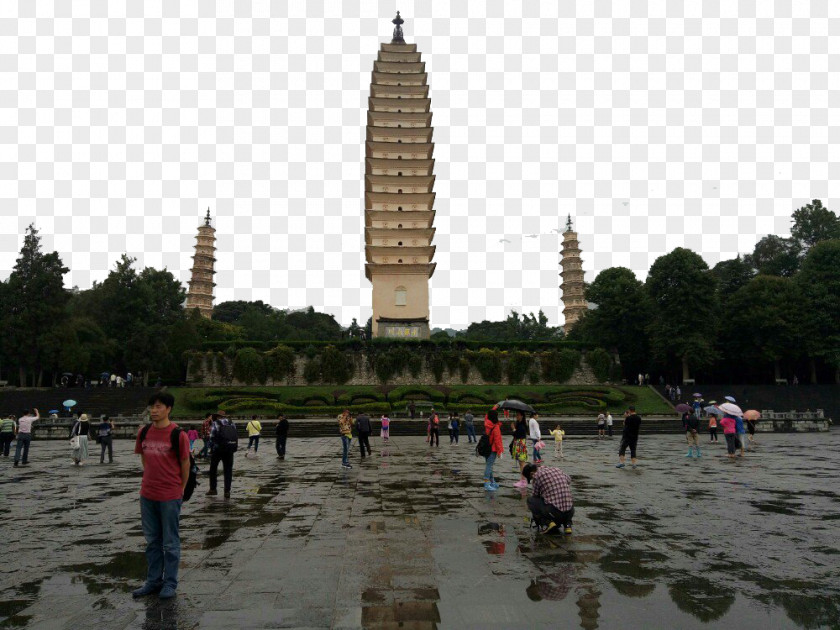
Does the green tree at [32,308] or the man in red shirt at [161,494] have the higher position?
the green tree at [32,308]

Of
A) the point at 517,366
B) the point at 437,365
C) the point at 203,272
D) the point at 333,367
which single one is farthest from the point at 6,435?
the point at 203,272

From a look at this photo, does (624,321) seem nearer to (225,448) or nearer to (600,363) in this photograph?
(600,363)

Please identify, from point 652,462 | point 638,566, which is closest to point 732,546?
point 638,566

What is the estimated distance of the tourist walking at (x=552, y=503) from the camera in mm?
6469

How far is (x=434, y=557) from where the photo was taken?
18.2 feet

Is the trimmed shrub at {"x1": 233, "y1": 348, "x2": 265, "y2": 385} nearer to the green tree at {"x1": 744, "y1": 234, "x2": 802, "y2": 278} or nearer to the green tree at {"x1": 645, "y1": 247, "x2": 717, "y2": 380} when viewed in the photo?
the green tree at {"x1": 645, "y1": 247, "x2": 717, "y2": 380}

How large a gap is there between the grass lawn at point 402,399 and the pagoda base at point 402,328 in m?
7.79

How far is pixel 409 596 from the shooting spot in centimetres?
445

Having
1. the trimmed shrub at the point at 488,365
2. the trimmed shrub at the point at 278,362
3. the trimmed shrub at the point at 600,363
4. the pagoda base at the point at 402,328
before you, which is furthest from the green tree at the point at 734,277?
the trimmed shrub at the point at 278,362

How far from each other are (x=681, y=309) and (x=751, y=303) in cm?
549

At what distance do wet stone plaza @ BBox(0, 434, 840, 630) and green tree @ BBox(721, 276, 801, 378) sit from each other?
34.9 m

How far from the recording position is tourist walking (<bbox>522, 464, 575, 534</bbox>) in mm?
6469

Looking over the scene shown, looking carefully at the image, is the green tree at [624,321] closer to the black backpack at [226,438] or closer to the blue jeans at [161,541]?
the black backpack at [226,438]

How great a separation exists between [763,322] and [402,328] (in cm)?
2615
